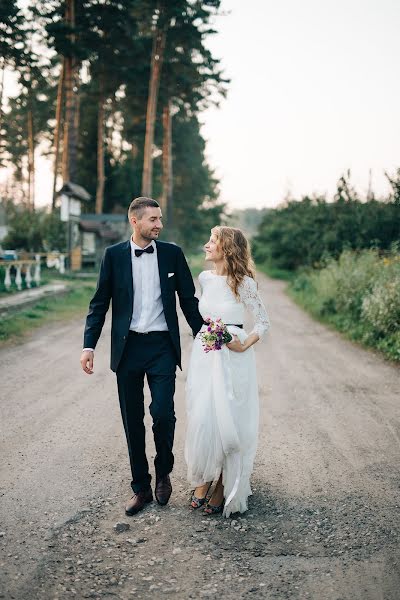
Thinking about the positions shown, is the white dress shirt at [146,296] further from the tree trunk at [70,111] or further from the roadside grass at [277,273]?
the roadside grass at [277,273]

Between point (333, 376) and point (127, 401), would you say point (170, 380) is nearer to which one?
point (127, 401)

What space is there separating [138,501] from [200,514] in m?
0.47

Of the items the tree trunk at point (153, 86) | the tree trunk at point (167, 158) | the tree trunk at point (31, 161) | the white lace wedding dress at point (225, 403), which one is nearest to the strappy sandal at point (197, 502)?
the white lace wedding dress at point (225, 403)

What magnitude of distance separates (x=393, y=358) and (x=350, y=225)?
14739 millimetres

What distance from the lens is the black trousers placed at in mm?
4426

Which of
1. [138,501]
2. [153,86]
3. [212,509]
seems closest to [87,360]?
[138,501]

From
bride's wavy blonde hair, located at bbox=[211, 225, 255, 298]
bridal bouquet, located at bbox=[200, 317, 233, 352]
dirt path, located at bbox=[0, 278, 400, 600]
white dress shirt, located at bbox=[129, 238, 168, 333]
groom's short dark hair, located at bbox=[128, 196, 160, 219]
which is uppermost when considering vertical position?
groom's short dark hair, located at bbox=[128, 196, 160, 219]

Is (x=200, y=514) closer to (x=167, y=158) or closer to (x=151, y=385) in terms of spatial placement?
(x=151, y=385)

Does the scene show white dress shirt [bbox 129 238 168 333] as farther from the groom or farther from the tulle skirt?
the tulle skirt

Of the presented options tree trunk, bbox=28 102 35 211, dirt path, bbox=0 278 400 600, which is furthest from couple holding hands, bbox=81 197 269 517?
tree trunk, bbox=28 102 35 211

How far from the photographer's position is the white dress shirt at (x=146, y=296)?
4.46 metres

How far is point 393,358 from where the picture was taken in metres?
10.6

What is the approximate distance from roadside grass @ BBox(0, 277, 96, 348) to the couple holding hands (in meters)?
7.44

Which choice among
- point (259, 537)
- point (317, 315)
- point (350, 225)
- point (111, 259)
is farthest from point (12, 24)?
point (259, 537)
